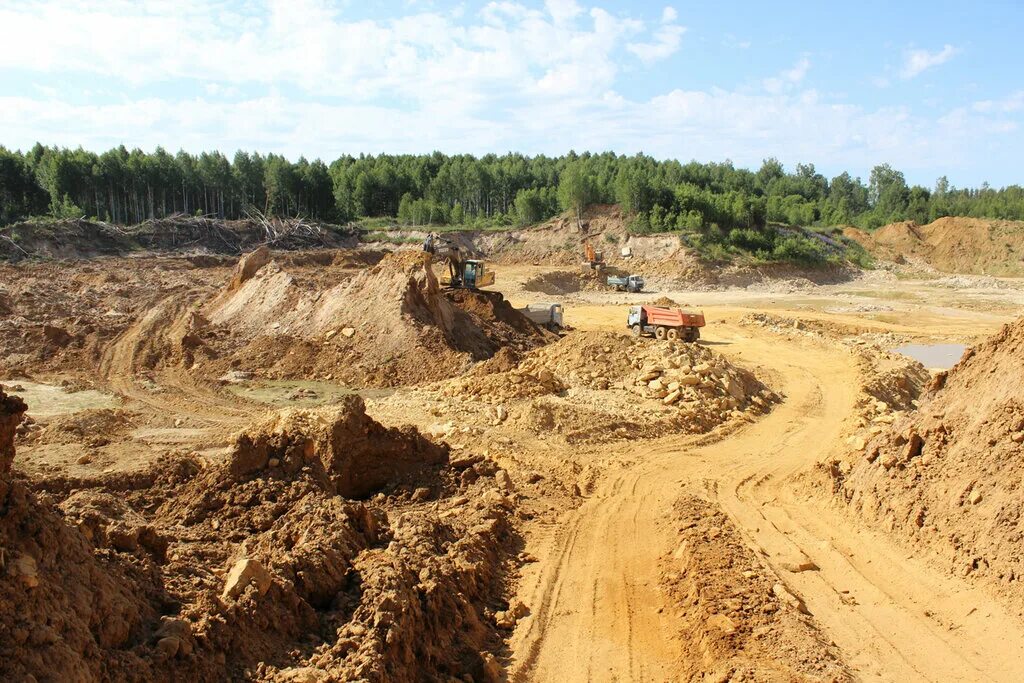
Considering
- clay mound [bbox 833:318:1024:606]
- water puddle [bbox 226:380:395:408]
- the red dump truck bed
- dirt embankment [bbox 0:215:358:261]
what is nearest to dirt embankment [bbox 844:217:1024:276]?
the red dump truck bed

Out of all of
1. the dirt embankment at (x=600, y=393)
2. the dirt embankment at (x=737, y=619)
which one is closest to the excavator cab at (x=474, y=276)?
the dirt embankment at (x=600, y=393)

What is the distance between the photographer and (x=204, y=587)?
6.69m

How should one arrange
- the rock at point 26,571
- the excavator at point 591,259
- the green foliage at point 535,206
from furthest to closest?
1. the green foliage at point 535,206
2. the excavator at point 591,259
3. the rock at point 26,571

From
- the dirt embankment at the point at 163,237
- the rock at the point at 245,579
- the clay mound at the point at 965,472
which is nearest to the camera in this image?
the rock at the point at 245,579

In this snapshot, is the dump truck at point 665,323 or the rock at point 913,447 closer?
the rock at point 913,447

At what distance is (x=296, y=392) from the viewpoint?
19359mm

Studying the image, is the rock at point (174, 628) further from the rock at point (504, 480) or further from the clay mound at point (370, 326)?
the clay mound at point (370, 326)

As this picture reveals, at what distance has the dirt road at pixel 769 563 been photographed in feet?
25.1

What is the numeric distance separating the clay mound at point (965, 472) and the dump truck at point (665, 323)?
538 inches

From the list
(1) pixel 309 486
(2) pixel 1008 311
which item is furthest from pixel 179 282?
(2) pixel 1008 311

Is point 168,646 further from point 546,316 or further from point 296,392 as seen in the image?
point 546,316

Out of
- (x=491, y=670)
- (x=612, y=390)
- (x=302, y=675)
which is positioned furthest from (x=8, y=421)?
(x=612, y=390)

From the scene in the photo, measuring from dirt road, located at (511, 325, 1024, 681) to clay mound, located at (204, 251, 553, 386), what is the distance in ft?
28.9

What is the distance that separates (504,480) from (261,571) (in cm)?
561
